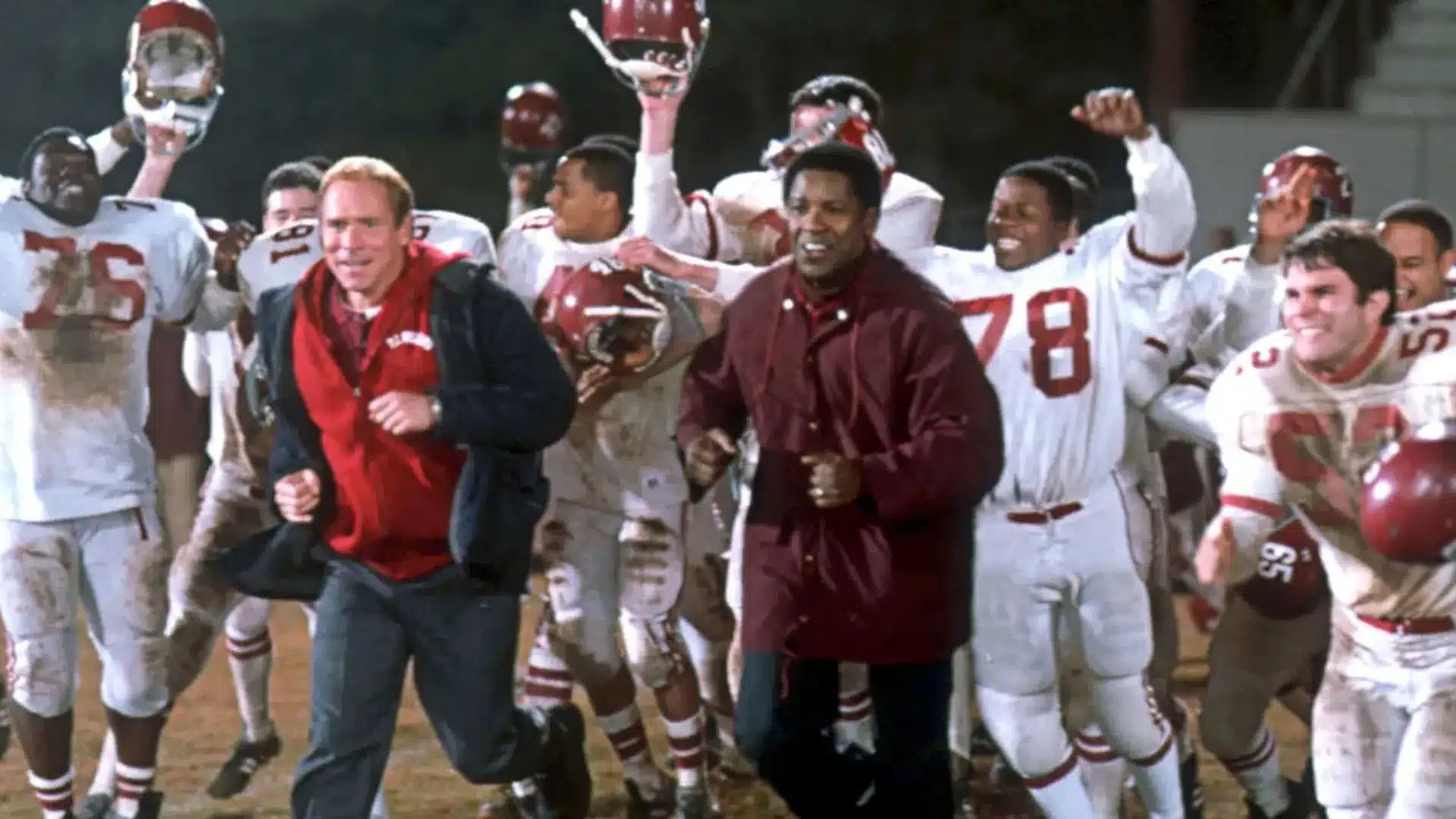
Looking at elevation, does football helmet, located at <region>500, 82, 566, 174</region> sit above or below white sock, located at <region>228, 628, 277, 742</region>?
above

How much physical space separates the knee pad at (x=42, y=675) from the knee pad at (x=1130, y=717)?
2663 mm

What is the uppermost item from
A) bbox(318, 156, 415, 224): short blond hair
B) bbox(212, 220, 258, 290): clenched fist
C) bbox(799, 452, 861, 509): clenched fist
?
bbox(318, 156, 415, 224): short blond hair

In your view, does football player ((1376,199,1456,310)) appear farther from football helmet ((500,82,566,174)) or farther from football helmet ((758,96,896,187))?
football helmet ((500,82,566,174))

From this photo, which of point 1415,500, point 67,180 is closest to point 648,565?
point 67,180

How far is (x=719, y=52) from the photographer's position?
17.5 metres

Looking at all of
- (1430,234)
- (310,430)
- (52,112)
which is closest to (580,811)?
(310,430)

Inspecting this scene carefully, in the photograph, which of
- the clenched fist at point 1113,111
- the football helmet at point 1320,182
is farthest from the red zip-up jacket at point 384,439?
the football helmet at point 1320,182

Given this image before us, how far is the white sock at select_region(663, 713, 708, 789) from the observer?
680 centimetres

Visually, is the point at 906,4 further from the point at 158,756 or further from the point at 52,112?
the point at 158,756

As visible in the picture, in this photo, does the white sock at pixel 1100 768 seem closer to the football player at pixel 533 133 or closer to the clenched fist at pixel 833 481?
the clenched fist at pixel 833 481

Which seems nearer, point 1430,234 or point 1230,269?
point 1430,234

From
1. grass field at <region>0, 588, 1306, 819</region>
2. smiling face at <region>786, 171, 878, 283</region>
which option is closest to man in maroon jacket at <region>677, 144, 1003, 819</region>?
smiling face at <region>786, 171, 878, 283</region>

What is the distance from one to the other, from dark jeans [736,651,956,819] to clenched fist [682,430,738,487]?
1.34 feet

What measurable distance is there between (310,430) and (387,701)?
0.62 metres
